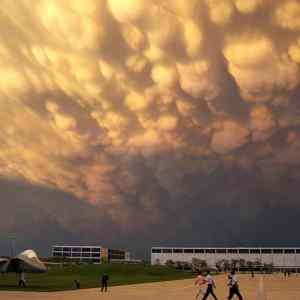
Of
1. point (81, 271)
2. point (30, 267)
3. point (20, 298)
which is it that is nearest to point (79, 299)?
point (20, 298)

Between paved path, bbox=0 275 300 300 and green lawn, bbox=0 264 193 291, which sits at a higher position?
green lawn, bbox=0 264 193 291

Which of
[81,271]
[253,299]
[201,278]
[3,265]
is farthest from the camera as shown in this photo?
[81,271]

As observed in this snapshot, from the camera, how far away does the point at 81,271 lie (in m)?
126

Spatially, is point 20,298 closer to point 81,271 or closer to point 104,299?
point 104,299

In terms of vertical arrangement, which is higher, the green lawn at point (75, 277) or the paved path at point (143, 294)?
the green lawn at point (75, 277)

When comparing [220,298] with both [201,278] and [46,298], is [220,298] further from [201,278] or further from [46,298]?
[46,298]

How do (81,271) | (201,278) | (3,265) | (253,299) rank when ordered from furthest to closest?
(81,271) → (3,265) → (253,299) → (201,278)

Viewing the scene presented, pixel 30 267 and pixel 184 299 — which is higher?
pixel 30 267

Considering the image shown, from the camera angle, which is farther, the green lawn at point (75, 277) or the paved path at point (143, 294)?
the green lawn at point (75, 277)

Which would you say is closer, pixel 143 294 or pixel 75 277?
pixel 143 294

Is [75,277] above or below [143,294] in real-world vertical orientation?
above

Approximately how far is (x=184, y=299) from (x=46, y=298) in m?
10.9

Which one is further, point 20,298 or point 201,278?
point 20,298

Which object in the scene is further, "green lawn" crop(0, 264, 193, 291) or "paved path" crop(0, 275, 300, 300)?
"green lawn" crop(0, 264, 193, 291)
